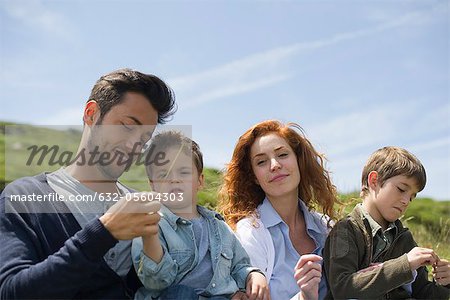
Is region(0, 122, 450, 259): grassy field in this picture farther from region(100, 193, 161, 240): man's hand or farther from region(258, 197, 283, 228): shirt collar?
region(100, 193, 161, 240): man's hand

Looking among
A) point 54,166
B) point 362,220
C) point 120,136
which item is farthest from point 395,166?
point 54,166

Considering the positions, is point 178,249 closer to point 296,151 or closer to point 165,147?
point 165,147

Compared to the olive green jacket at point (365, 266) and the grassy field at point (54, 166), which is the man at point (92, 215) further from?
the olive green jacket at point (365, 266)

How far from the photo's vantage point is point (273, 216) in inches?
138

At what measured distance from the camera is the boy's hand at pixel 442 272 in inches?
124

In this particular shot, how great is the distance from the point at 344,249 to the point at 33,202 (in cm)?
156

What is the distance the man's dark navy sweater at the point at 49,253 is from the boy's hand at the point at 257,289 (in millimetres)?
524

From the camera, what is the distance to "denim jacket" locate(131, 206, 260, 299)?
2602 millimetres

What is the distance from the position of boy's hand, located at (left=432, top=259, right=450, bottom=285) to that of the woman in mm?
594

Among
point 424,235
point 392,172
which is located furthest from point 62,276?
point 424,235

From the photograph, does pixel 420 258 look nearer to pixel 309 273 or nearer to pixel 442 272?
pixel 442 272

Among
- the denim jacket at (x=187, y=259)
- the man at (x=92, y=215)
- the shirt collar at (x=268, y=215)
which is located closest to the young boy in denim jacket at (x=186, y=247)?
the denim jacket at (x=187, y=259)

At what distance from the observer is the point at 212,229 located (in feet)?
9.90

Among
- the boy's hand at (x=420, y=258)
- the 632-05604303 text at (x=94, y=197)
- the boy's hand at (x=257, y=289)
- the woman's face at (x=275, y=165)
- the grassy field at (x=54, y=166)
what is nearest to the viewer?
the 632-05604303 text at (x=94, y=197)
